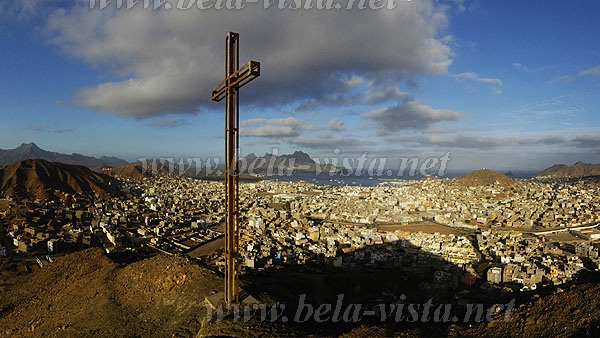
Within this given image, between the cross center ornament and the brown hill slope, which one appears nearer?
the cross center ornament

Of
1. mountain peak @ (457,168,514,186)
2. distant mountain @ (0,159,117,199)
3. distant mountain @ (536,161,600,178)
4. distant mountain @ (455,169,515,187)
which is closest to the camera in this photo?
distant mountain @ (0,159,117,199)

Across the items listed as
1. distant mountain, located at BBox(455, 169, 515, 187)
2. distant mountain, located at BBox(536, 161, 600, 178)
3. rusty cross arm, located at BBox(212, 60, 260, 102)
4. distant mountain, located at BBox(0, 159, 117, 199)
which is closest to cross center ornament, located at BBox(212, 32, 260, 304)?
rusty cross arm, located at BBox(212, 60, 260, 102)

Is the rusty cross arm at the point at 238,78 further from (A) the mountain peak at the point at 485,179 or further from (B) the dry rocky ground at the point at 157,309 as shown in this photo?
(A) the mountain peak at the point at 485,179

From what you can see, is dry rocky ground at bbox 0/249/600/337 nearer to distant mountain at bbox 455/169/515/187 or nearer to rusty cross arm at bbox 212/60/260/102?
rusty cross arm at bbox 212/60/260/102

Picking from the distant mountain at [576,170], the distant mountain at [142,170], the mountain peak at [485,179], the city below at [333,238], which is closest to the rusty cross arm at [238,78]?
the city below at [333,238]

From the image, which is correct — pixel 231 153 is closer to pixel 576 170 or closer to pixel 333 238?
pixel 333 238
